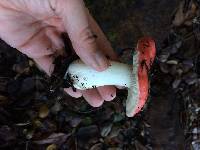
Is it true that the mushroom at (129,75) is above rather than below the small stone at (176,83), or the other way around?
above

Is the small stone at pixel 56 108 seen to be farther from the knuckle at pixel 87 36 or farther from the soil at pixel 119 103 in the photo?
the knuckle at pixel 87 36

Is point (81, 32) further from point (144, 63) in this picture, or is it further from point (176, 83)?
point (176, 83)

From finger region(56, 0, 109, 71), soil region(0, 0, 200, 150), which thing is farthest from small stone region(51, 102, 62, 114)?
finger region(56, 0, 109, 71)

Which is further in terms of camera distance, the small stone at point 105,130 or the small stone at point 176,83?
the small stone at point 176,83

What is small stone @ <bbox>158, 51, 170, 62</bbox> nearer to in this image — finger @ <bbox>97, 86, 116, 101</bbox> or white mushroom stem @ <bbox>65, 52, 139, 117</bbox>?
finger @ <bbox>97, 86, 116, 101</bbox>

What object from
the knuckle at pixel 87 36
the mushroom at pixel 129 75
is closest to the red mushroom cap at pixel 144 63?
the mushroom at pixel 129 75

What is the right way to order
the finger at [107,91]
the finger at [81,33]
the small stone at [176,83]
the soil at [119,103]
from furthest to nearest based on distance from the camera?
the small stone at [176,83], the soil at [119,103], the finger at [107,91], the finger at [81,33]

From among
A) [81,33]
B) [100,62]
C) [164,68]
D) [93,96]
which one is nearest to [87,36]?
[81,33]
